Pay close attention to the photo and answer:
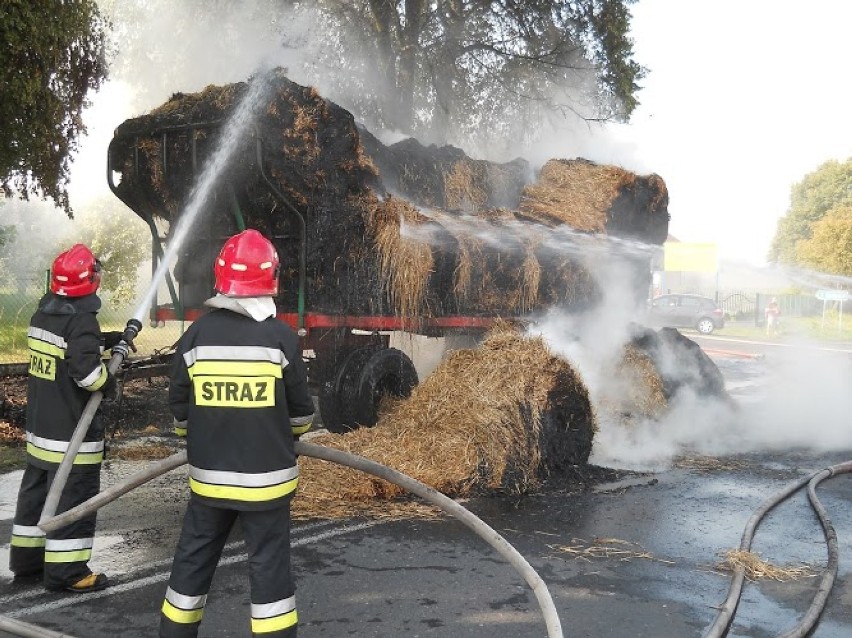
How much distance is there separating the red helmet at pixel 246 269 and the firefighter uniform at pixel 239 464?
99mm

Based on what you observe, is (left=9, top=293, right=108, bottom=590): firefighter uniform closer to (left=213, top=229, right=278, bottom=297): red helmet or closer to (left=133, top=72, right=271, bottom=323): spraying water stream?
(left=213, top=229, right=278, bottom=297): red helmet

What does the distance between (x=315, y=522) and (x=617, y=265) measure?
6505mm

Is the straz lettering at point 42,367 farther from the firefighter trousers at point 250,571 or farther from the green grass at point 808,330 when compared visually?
the green grass at point 808,330

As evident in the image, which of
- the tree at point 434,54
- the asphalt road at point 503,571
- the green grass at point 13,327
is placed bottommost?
the green grass at point 13,327

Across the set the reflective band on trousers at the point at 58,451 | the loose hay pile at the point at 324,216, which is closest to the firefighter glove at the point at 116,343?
the reflective band on trousers at the point at 58,451

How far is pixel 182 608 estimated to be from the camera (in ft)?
10.6

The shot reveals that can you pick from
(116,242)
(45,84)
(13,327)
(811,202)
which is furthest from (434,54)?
(811,202)

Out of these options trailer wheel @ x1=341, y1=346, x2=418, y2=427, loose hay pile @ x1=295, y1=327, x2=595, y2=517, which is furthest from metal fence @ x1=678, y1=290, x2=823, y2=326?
loose hay pile @ x1=295, y1=327, x2=595, y2=517

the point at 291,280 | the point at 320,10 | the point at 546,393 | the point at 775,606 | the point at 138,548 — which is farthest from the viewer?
the point at 320,10

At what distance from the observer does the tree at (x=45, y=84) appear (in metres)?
7.86

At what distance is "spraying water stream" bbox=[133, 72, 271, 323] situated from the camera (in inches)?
269

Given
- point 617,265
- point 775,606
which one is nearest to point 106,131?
point 617,265

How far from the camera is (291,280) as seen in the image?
7430mm

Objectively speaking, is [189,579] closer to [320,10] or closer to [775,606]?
[775,606]
